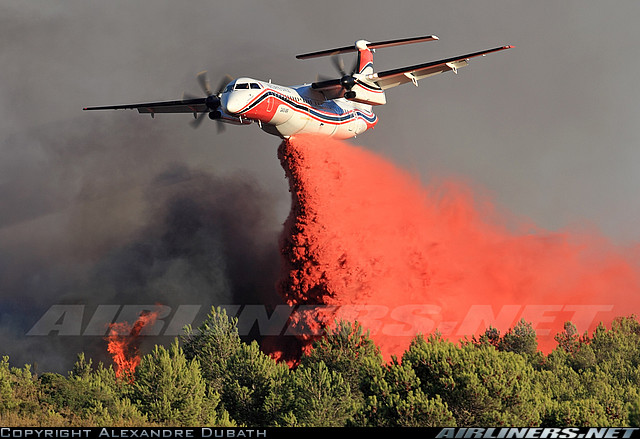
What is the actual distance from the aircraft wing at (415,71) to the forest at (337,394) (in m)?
14.2

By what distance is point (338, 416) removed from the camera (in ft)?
109

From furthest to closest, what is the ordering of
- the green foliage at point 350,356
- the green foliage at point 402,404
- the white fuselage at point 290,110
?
1. the white fuselage at point 290,110
2. the green foliage at point 350,356
3. the green foliage at point 402,404

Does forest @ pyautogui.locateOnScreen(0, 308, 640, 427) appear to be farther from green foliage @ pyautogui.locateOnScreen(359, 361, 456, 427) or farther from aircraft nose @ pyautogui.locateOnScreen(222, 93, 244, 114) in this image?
aircraft nose @ pyautogui.locateOnScreen(222, 93, 244, 114)

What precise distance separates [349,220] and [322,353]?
10.2 meters

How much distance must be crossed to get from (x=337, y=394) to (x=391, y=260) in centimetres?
1654

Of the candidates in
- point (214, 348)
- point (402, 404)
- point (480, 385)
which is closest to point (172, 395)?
point (402, 404)

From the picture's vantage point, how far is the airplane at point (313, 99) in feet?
131

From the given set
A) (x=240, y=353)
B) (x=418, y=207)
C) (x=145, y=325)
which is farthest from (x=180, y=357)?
(x=145, y=325)

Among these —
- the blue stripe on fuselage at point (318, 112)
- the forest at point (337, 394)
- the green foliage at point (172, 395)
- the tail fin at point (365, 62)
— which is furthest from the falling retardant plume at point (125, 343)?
the tail fin at point (365, 62)

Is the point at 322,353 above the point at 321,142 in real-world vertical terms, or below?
below

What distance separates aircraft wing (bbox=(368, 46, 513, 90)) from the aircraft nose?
8.25 metres

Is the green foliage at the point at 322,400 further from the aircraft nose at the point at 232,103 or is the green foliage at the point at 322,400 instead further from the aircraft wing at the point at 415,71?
the aircraft wing at the point at 415,71

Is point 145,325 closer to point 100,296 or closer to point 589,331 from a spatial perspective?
point 100,296

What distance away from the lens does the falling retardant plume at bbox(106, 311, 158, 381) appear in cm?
6556
